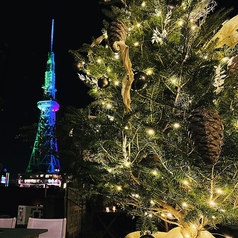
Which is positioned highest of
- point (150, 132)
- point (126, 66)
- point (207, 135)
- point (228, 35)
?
point (228, 35)

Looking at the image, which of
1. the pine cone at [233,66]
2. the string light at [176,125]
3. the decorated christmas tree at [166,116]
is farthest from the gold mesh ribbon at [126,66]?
the pine cone at [233,66]

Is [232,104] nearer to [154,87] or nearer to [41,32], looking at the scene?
[154,87]

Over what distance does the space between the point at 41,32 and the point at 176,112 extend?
24.6 meters

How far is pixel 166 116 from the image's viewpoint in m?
2.26

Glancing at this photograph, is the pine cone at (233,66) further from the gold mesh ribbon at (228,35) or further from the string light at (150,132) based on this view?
the string light at (150,132)

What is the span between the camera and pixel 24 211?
500cm

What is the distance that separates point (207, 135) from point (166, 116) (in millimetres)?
559

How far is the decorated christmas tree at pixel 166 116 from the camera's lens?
2.02 m

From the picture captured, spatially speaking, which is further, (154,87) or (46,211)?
(46,211)

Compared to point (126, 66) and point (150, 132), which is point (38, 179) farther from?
point (126, 66)

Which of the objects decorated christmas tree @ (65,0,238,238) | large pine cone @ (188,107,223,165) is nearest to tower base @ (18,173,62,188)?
decorated christmas tree @ (65,0,238,238)

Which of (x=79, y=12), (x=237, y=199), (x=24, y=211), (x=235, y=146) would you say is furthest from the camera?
Result: (x=79, y=12)

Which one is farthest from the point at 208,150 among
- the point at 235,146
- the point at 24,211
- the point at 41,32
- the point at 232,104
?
the point at 41,32

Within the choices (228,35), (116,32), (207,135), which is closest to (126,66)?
(116,32)
